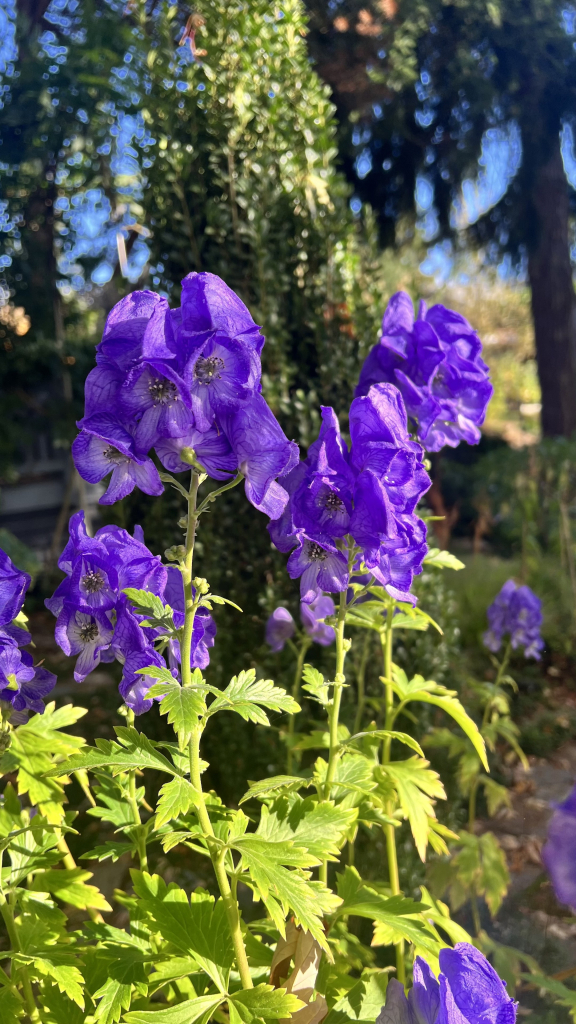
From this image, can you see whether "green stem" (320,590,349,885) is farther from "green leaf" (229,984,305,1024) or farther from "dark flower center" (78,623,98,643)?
"dark flower center" (78,623,98,643)

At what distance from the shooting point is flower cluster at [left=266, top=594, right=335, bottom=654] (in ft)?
8.39

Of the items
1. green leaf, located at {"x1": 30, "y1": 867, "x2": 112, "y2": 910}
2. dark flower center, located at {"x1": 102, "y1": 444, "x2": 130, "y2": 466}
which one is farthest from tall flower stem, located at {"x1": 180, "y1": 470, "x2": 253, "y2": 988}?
green leaf, located at {"x1": 30, "y1": 867, "x2": 112, "y2": 910}

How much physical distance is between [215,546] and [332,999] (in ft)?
5.82

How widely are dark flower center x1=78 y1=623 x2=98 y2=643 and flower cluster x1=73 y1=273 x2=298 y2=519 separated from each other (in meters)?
0.39

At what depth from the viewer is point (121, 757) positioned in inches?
47.6

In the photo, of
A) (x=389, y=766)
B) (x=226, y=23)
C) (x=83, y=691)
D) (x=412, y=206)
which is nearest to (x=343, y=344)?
(x=226, y=23)

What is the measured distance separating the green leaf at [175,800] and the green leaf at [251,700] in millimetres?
130

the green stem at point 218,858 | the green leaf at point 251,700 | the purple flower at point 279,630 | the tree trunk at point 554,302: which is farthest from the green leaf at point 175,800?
the tree trunk at point 554,302

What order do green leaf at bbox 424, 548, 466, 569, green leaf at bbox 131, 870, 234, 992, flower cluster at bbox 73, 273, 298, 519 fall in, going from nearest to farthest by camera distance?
flower cluster at bbox 73, 273, 298, 519, green leaf at bbox 131, 870, 234, 992, green leaf at bbox 424, 548, 466, 569

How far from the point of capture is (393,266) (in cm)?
1222

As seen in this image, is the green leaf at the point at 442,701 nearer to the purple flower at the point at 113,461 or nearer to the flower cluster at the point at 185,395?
the flower cluster at the point at 185,395

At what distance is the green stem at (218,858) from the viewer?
1.25 meters

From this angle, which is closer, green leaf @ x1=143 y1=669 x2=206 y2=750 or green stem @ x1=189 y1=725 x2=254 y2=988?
green leaf @ x1=143 y1=669 x2=206 y2=750

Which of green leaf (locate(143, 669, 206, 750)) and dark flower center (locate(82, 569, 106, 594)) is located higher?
dark flower center (locate(82, 569, 106, 594))
